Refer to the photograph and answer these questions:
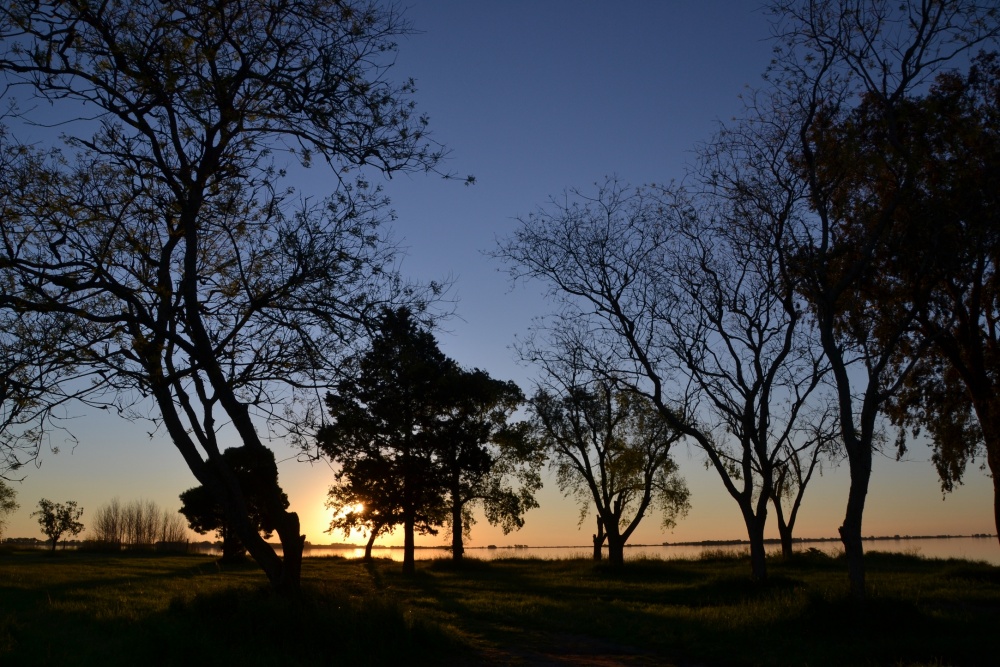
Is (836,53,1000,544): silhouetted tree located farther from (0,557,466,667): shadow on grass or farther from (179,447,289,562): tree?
(179,447,289,562): tree

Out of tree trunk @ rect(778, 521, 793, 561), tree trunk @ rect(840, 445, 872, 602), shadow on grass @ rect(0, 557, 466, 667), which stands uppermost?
tree trunk @ rect(840, 445, 872, 602)

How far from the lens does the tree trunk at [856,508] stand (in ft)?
45.7

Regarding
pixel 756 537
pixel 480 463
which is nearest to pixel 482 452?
pixel 480 463

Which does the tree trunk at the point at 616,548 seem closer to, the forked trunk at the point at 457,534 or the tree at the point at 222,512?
the forked trunk at the point at 457,534

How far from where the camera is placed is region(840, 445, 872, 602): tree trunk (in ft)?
45.7

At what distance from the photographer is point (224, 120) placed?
11289 millimetres

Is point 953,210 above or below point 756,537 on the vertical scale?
above


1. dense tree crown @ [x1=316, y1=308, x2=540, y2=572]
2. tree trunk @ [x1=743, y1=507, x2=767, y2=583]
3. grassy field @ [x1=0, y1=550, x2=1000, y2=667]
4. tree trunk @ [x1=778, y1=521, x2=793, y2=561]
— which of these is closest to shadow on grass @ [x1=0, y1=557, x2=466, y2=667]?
grassy field @ [x1=0, y1=550, x2=1000, y2=667]

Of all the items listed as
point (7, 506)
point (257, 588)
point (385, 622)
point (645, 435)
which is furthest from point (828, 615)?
point (7, 506)

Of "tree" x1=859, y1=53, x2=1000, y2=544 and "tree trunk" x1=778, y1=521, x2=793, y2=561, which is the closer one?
"tree" x1=859, y1=53, x2=1000, y2=544

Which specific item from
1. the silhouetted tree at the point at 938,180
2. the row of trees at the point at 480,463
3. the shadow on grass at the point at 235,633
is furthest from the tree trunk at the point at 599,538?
the shadow on grass at the point at 235,633

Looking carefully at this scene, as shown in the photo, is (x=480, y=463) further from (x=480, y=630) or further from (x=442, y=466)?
(x=480, y=630)

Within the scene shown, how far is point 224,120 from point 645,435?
27.9 m

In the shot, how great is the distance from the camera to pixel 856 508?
14.1m
